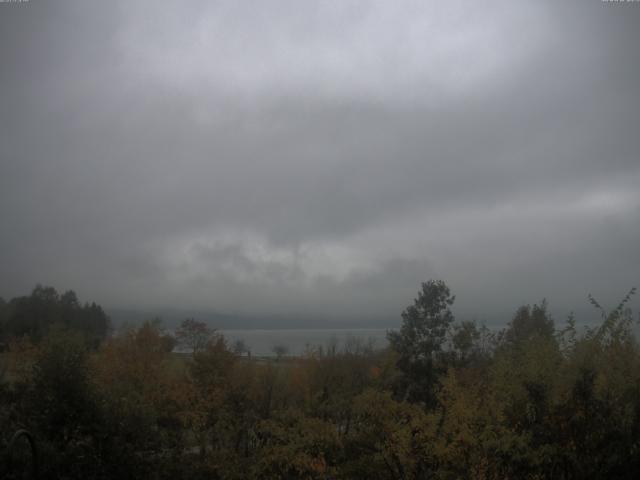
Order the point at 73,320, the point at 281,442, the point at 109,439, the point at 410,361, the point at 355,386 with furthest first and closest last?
the point at 73,320 < the point at 410,361 < the point at 355,386 < the point at 281,442 < the point at 109,439

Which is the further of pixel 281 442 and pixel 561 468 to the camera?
pixel 281 442

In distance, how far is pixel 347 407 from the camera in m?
25.3

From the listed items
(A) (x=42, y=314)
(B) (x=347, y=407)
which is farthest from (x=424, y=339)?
(A) (x=42, y=314)

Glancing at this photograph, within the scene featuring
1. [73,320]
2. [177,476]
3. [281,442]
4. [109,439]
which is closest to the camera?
[109,439]

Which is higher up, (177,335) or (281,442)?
(177,335)

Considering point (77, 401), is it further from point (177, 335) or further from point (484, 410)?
point (177, 335)

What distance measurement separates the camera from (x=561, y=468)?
1225 centimetres

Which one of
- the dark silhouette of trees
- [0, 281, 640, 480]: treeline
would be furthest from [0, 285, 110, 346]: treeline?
the dark silhouette of trees

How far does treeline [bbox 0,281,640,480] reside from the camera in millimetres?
12508

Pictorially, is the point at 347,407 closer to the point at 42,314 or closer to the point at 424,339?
the point at 424,339

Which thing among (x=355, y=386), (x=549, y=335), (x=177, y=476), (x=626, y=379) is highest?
(x=549, y=335)

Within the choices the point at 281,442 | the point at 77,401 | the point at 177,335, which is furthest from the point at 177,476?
the point at 177,335

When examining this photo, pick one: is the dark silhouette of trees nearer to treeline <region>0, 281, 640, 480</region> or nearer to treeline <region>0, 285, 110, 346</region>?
treeline <region>0, 281, 640, 480</region>

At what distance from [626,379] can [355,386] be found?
17718 mm
